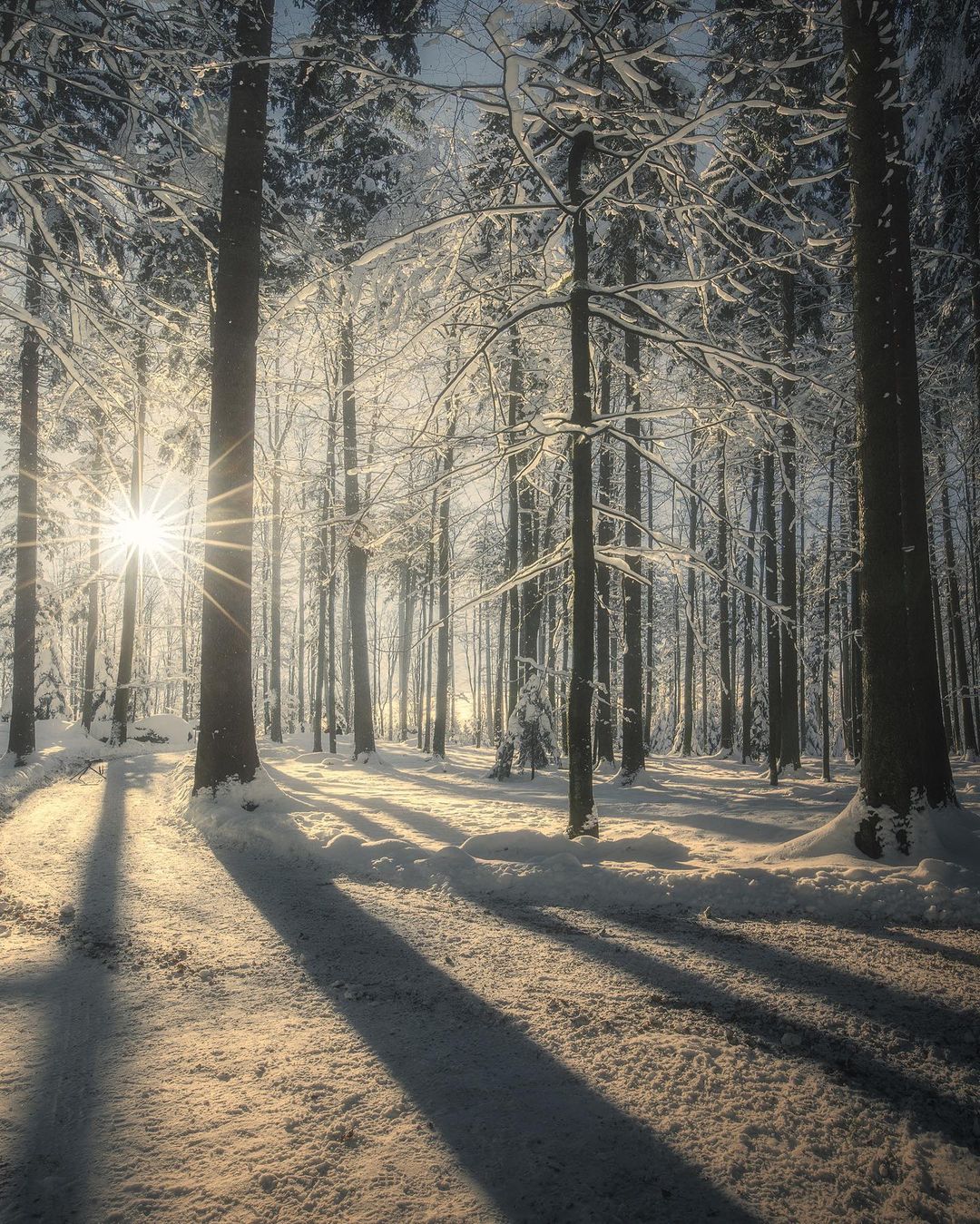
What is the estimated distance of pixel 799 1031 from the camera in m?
2.49

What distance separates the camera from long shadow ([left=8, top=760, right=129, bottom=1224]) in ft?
5.33

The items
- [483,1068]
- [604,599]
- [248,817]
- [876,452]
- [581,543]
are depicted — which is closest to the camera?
[483,1068]

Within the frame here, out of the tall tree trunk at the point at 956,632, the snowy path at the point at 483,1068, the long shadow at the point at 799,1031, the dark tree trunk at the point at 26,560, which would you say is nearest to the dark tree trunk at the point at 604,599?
the long shadow at the point at 799,1031

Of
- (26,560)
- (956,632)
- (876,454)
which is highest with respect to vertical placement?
(26,560)

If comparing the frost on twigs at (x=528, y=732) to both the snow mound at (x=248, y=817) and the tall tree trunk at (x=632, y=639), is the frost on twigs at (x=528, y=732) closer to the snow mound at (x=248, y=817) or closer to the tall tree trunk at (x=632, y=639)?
the tall tree trunk at (x=632, y=639)

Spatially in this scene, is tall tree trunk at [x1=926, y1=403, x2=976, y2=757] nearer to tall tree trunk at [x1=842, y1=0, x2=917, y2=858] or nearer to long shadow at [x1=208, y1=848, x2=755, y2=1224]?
tall tree trunk at [x1=842, y1=0, x2=917, y2=858]

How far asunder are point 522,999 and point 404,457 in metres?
4.64

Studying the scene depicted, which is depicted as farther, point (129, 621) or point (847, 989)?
point (129, 621)

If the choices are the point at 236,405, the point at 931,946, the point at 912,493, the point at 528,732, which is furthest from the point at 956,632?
the point at 236,405

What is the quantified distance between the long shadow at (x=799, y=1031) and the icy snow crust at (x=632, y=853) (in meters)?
0.83

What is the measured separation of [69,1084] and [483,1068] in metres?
1.44

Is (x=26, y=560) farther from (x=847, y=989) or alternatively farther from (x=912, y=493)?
(x=912, y=493)

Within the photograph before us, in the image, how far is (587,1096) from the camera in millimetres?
2064

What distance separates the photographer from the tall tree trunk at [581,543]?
5930 millimetres
